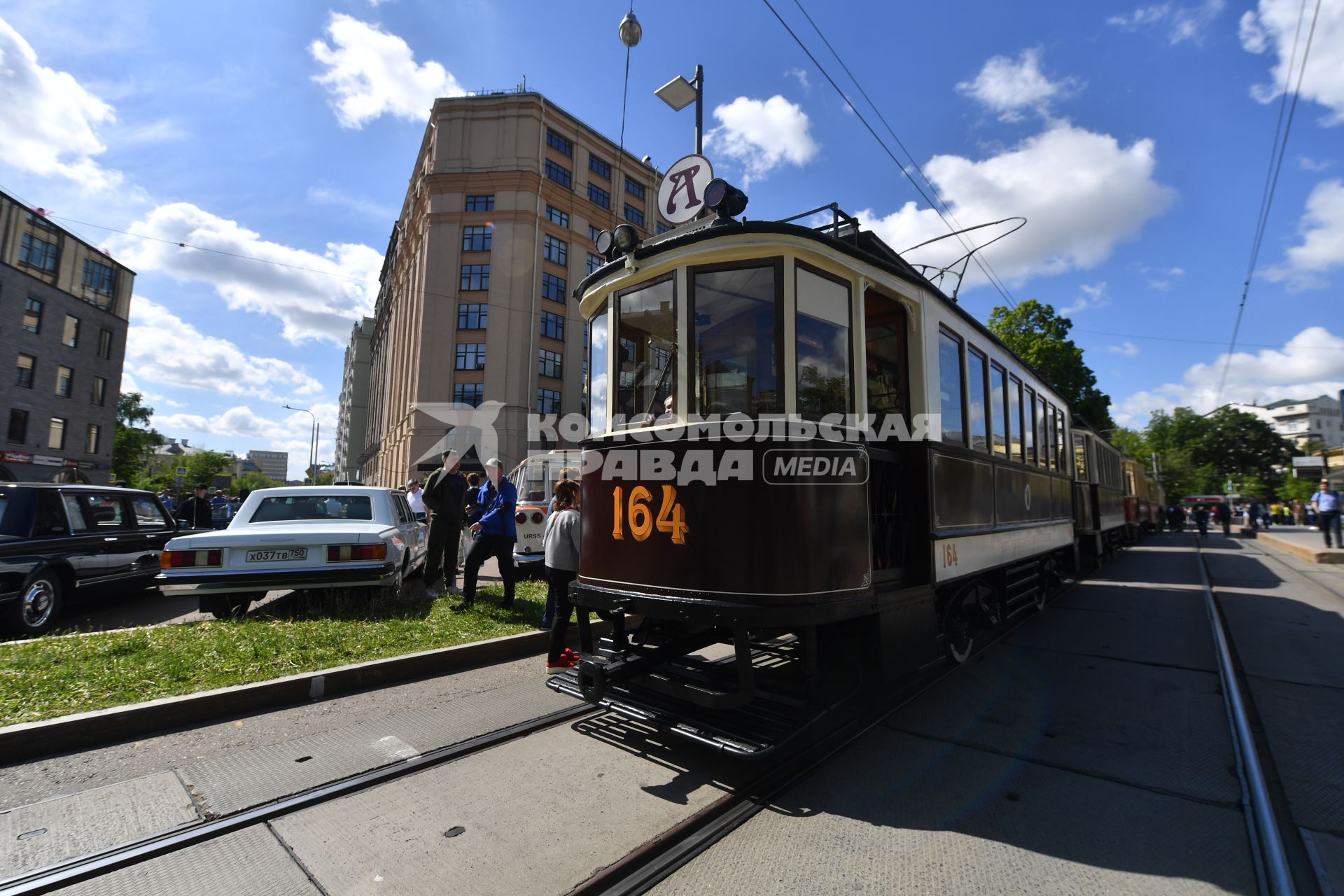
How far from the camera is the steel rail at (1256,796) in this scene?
235 cm

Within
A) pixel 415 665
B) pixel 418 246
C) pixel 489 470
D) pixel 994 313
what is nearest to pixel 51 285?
pixel 418 246

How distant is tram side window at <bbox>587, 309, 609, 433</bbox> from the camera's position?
14.4ft

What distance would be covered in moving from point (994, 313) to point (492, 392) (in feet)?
81.8

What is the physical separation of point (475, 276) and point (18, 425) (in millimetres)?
22557

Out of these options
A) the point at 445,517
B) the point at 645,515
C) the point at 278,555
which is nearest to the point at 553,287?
the point at 445,517

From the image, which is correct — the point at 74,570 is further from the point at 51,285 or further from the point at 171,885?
the point at 51,285

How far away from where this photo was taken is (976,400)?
5.54 metres

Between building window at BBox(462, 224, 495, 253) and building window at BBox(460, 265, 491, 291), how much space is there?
2.90ft

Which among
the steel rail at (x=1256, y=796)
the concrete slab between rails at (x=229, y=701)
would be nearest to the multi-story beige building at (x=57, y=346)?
the concrete slab between rails at (x=229, y=701)

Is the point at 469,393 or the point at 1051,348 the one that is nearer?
the point at 1051,348

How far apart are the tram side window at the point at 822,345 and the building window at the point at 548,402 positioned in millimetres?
29739

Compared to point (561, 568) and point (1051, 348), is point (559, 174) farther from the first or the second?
point (561, 568)

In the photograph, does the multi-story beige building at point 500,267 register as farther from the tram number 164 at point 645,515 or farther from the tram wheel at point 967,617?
the tram number 164 at point 645,515

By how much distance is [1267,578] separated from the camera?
11.6m
